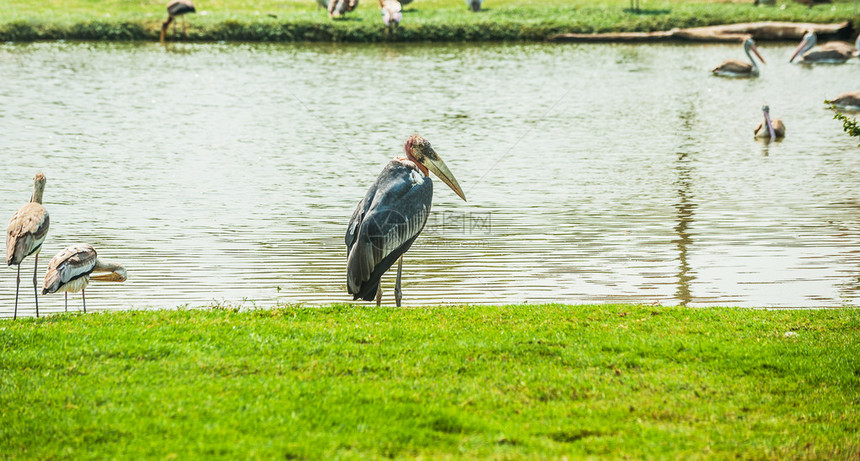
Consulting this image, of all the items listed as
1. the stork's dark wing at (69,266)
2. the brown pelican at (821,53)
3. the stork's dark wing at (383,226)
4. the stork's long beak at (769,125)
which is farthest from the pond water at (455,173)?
the stork's dark wing at (383,226)

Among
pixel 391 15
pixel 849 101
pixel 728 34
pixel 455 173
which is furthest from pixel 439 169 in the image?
pixel 728 34

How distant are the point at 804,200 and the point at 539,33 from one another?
1108 inches

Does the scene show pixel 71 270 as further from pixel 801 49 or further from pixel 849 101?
pixel 801 49

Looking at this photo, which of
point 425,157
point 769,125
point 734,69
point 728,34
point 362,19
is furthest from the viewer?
point 362,19

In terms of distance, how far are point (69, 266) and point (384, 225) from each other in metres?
3.29

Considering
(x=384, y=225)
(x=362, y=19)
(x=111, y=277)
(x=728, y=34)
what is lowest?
(x=111, y=277)

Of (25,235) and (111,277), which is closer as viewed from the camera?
(25,235)

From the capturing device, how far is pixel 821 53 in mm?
37531

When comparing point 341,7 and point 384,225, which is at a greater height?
point 341,7

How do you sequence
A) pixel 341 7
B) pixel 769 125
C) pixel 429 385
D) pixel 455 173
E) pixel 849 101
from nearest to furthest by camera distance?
pixel 429 385 < pixel 455 173 < pixel 769 125 < pixel 849 101 < pixel 341 7

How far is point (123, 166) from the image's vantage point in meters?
20.1

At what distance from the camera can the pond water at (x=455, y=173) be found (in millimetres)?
11898

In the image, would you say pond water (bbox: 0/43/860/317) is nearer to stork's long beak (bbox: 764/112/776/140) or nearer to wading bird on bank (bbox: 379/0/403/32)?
stork's long beak (bbox: 764/112/776/140)

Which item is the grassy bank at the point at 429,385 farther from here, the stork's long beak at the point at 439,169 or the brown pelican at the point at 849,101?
the brown pelican at the point at 849,101
